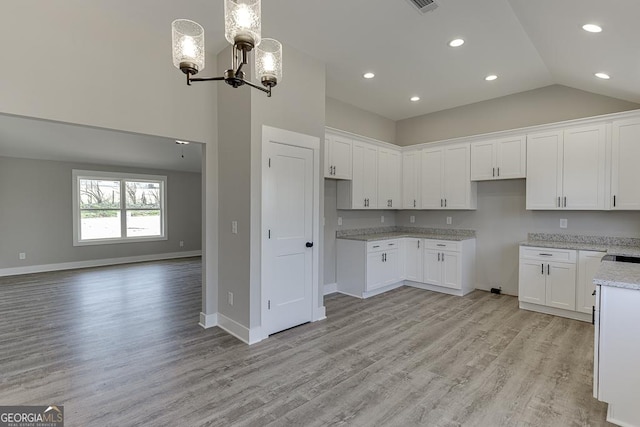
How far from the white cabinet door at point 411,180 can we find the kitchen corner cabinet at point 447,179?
3.1 inches

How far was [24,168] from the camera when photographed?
260 inches

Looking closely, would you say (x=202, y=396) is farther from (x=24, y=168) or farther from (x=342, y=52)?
(x=24, y=168)

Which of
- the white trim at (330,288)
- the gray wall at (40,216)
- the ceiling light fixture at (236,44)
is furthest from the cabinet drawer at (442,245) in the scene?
the gray wall at (40,216)

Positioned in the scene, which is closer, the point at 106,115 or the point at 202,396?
the point at 202,396

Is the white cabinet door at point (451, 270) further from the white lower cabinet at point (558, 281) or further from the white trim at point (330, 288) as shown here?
the white trim at point (330, 288)

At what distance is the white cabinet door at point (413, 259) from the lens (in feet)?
17.7

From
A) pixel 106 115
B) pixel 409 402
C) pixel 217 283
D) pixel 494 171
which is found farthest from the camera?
pixel 494 171

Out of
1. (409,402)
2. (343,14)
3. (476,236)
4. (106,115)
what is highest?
(343,14)

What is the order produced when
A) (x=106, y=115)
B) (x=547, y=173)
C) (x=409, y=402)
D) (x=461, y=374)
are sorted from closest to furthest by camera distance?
(x=409, y=402) → (x=461, y=374) → (x=106, y=115) → (x=547, y=173)

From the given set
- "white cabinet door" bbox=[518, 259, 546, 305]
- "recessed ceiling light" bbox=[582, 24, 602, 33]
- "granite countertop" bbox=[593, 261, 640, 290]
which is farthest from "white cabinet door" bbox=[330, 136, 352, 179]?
"granite countertop" bbox=[593, 261, 640, 290]

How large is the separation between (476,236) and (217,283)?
13.8 ft

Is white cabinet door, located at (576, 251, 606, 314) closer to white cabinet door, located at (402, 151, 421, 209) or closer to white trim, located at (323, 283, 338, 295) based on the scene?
white cabinet door, located at (402, 151, 421, 209)

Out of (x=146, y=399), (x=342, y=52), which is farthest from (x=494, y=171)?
(x=146, y=399)

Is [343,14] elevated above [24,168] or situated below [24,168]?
above
